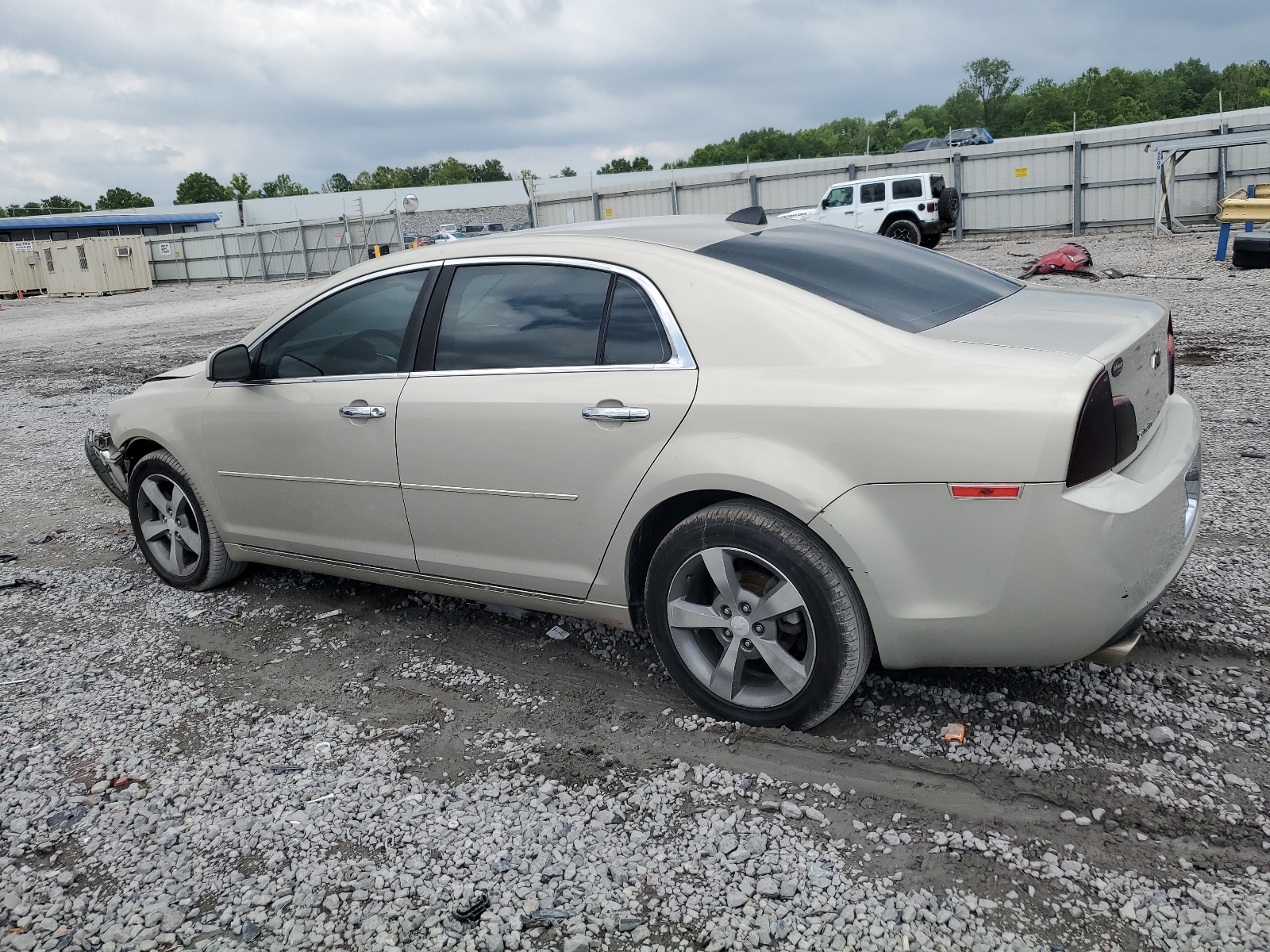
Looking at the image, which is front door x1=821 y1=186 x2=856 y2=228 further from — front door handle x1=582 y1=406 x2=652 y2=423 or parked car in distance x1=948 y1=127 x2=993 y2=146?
front door handle x1=582 y1=406 x2=652 y2=423

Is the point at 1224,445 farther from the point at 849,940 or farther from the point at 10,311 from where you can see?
the point at 10,311

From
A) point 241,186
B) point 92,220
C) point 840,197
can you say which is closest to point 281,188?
point 241,186

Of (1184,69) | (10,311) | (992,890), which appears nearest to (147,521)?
(992,890)

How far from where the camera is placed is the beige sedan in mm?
2625

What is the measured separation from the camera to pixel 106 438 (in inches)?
200

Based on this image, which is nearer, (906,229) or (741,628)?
(741,628)

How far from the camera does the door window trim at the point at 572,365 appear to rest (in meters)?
3.12

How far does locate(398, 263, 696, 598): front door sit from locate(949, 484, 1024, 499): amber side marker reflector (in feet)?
2.82

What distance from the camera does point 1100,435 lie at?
8.49ft

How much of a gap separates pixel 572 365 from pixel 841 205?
23.7 meters

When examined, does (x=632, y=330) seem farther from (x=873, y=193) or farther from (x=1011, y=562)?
(x=873, y=193)

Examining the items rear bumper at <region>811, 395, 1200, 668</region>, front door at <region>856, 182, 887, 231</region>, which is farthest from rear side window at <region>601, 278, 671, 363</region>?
front door at <region>856, 182, 887, 231</region>

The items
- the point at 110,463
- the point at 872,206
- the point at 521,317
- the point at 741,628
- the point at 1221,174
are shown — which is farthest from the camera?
the point at 872,206

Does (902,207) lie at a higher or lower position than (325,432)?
higher
